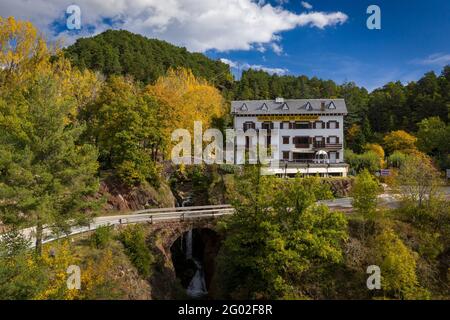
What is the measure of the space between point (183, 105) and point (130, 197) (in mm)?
13703

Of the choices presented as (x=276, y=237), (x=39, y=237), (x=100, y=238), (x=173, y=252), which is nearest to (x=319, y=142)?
(x=173, y=252)

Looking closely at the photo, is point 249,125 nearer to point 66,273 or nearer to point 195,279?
point 195,279

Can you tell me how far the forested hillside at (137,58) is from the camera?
83.3 meters

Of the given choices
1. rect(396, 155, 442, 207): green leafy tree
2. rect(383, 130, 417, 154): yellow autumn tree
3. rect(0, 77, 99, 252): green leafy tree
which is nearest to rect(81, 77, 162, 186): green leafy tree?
rect(0, 77, 99, 252): green leafy tree

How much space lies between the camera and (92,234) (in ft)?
80.4

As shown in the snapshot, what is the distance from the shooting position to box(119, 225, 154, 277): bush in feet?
79.4

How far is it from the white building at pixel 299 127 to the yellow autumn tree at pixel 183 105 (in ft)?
14.0

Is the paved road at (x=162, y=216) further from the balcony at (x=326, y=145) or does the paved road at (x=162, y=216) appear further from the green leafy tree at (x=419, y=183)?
the balcony at (x=326, y=145)

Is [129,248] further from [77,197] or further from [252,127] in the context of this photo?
[252,127]

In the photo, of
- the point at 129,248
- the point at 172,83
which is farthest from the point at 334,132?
the point at 129,248

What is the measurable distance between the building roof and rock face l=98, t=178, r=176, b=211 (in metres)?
20.3

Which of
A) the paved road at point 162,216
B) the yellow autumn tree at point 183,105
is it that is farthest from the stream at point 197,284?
the yellow autumn tree at point 183,105

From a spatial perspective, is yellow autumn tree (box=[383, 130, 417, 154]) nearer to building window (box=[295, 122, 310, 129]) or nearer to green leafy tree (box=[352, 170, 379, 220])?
building window (box=[295, 122, 310, 129])
